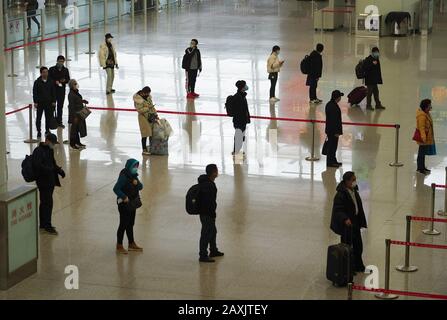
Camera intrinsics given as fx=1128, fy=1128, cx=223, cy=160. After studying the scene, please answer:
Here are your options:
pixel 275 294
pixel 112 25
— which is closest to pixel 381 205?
pixel 275 294

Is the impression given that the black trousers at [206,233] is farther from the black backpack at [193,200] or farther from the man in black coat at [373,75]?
the man in black coat at [373,75]

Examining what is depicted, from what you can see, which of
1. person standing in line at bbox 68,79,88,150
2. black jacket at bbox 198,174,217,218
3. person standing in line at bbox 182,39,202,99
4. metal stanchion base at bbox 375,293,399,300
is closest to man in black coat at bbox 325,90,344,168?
person standing in line at bbox 68,79,88,150

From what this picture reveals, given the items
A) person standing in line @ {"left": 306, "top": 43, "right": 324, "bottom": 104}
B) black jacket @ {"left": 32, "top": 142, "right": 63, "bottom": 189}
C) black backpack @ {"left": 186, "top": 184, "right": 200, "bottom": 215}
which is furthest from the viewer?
person standing in line @ {"left": 306, "top": 43, "right": 324, "bottom": 104}

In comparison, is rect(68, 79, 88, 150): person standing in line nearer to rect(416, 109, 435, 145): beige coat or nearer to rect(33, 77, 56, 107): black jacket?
rect(33, 77, 56, 107): black jacket

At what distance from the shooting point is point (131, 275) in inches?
565

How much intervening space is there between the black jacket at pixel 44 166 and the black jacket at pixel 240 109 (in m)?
5.67

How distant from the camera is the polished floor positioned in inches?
562

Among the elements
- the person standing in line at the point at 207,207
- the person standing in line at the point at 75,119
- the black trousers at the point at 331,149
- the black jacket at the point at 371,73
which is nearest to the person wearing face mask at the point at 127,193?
the person standing in line at the point at 207,207

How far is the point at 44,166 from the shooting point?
1550 centimetres

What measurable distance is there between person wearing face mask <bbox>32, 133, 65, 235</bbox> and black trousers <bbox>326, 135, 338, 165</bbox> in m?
5.82

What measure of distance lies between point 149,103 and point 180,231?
5312 millimetres

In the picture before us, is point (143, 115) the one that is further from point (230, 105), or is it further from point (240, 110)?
point (240, 110)

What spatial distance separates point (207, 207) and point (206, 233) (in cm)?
39

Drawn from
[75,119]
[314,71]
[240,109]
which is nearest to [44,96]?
[75,119]
